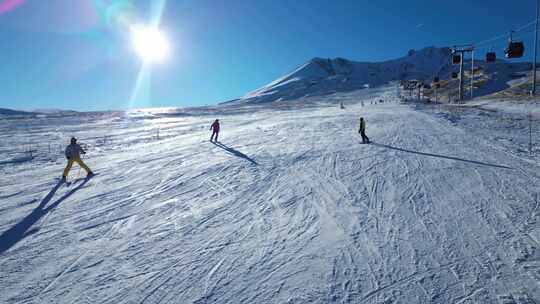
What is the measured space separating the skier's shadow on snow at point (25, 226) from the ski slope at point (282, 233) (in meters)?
0.05

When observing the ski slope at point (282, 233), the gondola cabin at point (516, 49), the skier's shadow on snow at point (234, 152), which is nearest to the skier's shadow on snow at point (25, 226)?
the ski slope at point (282, 233)

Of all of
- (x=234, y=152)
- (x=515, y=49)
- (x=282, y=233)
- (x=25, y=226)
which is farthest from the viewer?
(x=515, y=49)

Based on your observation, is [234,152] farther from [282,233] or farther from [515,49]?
[515,49]

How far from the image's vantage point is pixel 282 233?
6.33 meters

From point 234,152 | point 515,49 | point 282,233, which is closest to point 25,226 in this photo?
point 282,233

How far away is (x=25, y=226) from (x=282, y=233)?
6.05 m

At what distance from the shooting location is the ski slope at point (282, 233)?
4.61 meters

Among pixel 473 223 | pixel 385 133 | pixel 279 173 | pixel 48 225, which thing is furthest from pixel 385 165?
pixel 48 225

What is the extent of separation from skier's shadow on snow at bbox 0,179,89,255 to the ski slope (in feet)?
0.16

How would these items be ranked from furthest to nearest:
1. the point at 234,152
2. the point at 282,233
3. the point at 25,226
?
the point at 234,152 → the point at 25,226 → the point at 282,233

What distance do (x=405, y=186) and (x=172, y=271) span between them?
7098 millimetres

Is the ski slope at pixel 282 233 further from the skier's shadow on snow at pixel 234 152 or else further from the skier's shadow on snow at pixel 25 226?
the skier's shadow on snow at pixel 234 152

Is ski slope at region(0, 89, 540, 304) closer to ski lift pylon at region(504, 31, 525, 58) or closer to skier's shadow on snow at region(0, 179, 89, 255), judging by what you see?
skier's shadow on snow at region(0, 179, 89, 255)

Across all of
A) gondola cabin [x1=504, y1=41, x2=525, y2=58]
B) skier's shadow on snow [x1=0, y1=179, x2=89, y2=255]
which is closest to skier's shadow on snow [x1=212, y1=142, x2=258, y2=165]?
skier's shadow on snow [x1=0, y1=179, x2=89, y2=255]
